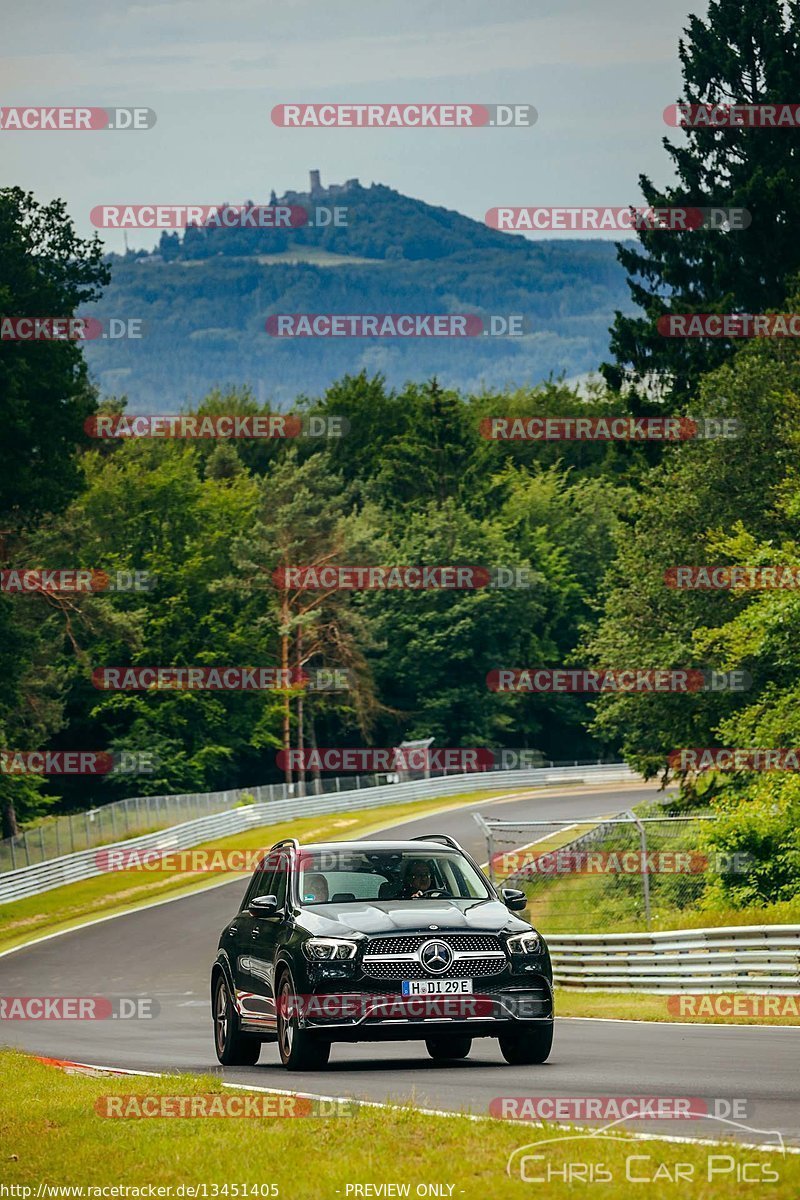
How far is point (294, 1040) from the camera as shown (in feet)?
43.6

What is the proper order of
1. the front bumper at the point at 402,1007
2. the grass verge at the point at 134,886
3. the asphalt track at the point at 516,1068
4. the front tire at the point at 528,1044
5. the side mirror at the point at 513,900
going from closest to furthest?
1. the asphalt track at the point at 516,1068
2. the front bumper at the point at 402,1007
3. the front tire at the point at 528,1044
4. the side mirror at the point at 513,900
5. the grass verge at the point at 134,886

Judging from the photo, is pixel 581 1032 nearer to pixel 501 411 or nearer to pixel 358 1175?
pixel 358 1175

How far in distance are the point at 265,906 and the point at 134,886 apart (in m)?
41.9

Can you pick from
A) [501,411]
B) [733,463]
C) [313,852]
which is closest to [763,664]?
[733,463]

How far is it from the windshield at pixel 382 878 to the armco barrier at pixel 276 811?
130ft

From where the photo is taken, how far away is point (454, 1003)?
503 inches

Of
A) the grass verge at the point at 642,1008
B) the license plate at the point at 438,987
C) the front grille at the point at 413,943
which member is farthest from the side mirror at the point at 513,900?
the grass verge at the point at 642,1008

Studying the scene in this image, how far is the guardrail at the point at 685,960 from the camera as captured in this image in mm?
20516

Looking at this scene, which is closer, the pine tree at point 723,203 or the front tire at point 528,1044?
the front tire at point 528,1044

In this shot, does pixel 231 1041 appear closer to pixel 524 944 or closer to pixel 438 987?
pixel 438 987

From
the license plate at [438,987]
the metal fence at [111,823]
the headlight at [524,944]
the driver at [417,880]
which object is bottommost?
the metal fence at [111,823]

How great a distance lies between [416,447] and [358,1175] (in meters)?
97.9

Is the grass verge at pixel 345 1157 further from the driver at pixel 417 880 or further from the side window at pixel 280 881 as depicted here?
the driver at pixel 417 880

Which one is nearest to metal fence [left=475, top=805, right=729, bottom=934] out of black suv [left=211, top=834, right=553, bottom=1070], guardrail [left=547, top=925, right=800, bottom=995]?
guardrail [left=547, top=925, right=800, bottom=995]
